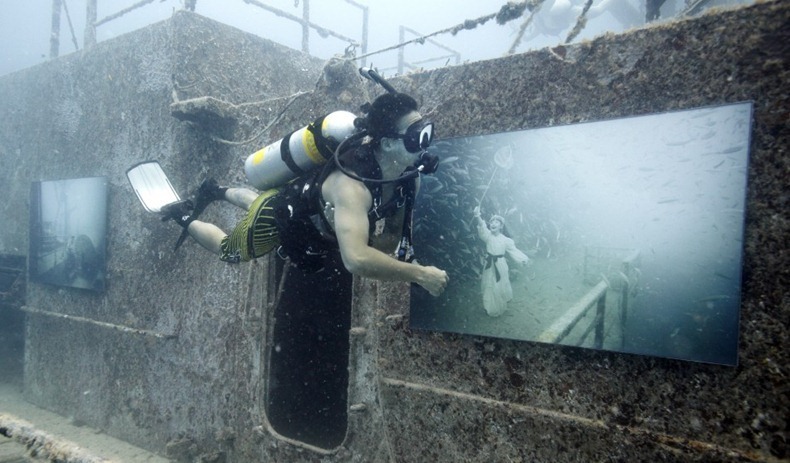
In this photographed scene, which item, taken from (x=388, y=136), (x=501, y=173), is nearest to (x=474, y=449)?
(x=501, y=173)

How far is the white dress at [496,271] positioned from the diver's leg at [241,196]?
2.05 meters

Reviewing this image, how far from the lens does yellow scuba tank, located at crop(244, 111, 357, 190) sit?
3004 mm

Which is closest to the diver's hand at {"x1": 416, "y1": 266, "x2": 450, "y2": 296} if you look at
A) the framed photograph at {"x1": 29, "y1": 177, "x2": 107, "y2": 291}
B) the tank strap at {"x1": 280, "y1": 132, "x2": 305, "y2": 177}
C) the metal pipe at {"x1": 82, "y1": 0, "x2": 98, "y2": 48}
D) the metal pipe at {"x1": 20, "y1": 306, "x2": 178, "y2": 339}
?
the tank strap at {"x1": 280, "y1": 132, "x2": 305, "y2": 177}

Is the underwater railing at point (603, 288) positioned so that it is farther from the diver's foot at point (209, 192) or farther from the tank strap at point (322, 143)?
the diver's foot at point (209, 192)

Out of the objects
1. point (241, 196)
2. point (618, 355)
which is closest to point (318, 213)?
point (241, 196)

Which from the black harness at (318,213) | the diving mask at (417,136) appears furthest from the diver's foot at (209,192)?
the diving mask at (417,136)

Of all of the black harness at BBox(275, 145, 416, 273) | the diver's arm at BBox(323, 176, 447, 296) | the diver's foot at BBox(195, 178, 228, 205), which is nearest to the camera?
the diver's arm at BBox(323, 176, 447, 296)

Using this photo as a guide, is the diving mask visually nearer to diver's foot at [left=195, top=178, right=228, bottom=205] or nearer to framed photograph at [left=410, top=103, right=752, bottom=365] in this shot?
framed photograph at [left=410, top=103, right=752, bottom=365]

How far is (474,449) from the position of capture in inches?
119

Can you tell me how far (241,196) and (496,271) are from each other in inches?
91.6

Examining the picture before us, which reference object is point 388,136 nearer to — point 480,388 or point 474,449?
point 480,388

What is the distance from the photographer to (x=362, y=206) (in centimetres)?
276

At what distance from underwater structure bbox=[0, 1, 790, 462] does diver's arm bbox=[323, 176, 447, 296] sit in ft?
2.41

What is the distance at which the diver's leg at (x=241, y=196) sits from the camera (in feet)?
13.1
